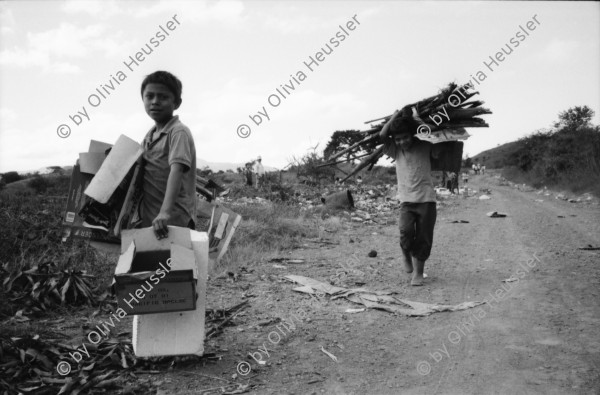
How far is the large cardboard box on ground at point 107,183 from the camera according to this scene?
2373 mm

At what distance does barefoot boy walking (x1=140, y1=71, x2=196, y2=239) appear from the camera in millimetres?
2486

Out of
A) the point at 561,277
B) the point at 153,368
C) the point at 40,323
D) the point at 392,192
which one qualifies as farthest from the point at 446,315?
the point at 392,192

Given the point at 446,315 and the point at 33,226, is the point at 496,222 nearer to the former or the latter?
the point at 446,315

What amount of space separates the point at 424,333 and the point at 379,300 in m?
0.85

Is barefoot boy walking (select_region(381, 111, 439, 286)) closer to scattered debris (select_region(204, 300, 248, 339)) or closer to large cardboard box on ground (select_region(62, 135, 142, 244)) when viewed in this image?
scattered debris (select_region(204, 300, 248, 339))

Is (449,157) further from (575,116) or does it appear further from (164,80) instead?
(575,116)

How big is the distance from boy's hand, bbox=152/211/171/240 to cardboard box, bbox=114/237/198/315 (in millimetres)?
71

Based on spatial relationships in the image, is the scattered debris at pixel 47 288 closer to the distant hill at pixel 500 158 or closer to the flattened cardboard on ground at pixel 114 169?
the flattened cardboard on ground at pixel 114 169

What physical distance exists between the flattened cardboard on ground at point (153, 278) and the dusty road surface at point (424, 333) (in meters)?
0.51

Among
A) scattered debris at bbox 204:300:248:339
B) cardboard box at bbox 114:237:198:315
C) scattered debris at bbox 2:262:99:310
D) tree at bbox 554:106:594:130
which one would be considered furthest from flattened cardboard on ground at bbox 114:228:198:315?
tree at bbox 554:106:594:130

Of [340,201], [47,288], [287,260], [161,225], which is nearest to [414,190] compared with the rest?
[287,260]

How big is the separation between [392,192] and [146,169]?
15313mm

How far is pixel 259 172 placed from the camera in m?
16.6

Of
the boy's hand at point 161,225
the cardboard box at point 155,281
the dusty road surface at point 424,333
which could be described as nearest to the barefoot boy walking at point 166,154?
the boy's hand at point 161,225
